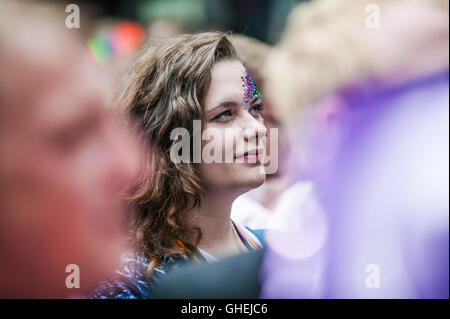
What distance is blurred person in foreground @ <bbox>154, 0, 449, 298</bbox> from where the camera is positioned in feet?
4.47

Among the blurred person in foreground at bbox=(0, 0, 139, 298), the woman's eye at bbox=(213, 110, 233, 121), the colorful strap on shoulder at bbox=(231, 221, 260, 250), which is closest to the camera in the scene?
the blurred person in foreground at bbox=(0, 0, 139, 298)

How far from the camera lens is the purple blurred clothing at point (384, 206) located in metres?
1.36

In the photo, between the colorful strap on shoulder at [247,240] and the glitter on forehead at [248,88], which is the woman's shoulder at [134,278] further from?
the glitter on forehead at [248,88]

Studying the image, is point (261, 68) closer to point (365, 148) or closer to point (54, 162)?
point (365, 148)

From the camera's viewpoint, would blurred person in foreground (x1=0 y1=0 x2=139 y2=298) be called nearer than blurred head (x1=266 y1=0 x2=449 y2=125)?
Yes

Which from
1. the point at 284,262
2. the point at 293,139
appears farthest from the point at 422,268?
the point at 293,139

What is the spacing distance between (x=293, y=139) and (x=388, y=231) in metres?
0.40

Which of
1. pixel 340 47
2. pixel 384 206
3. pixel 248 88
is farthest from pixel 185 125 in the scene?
pixel 384 206

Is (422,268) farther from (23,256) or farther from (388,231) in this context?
(23,256)

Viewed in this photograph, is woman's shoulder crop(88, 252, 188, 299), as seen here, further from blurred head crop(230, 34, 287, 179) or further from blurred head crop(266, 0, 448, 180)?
blurred head crop(266, 0, 448, 180)

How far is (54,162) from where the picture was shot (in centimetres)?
113

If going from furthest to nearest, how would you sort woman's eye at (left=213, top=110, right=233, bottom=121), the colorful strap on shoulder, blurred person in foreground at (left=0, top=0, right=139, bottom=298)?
the colorful strap on shoulder < woman's eye at (left=213, top=110, right=233, bottom=121) < blurred person in foreground at (left=0, top=0, right=139, bottom=298)

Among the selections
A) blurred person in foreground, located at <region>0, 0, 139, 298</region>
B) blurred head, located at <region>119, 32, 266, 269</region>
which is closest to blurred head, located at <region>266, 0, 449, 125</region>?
blurred head, located at <region>119, 32, 266, 269</region>

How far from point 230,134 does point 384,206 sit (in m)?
0.55
